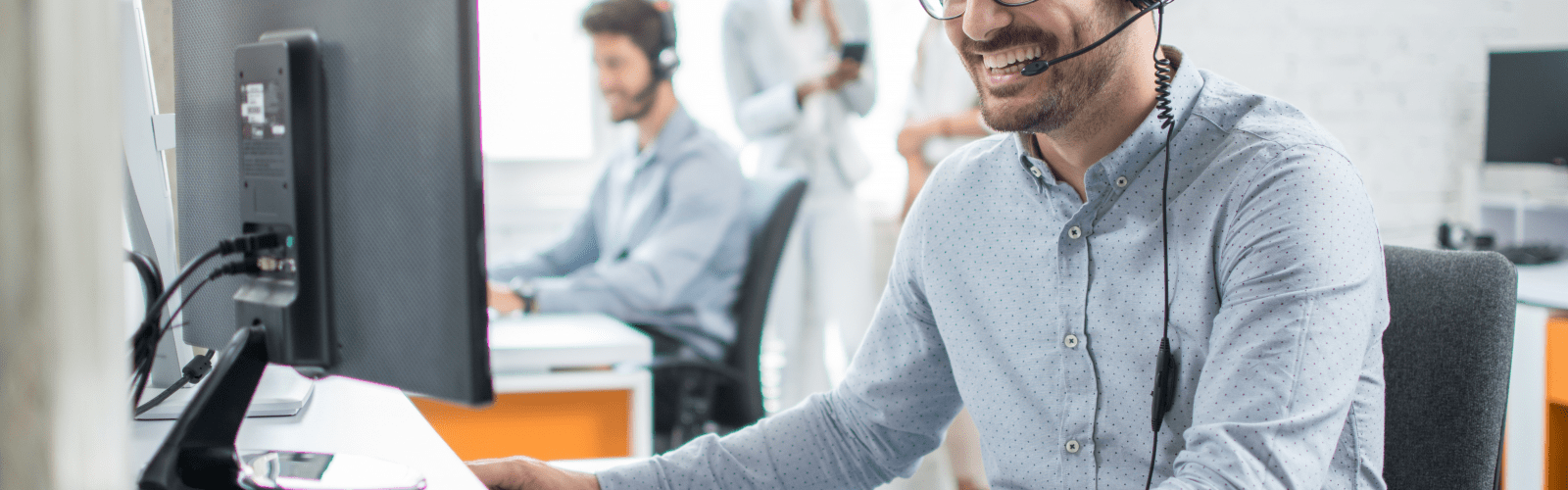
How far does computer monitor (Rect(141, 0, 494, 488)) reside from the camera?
571mm

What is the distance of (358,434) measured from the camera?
0.85 meters

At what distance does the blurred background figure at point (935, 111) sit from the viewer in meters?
2.78

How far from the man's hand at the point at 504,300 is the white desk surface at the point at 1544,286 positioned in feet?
6.28

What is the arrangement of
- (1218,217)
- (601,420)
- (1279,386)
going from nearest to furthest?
(1279,386), (1218,217), (601,420)

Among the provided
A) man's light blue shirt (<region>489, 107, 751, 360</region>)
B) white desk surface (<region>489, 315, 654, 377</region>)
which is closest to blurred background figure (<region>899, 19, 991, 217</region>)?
man's light blue shirt (<region>489, 107, 751, 360</region>)

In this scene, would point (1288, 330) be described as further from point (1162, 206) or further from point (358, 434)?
point (358, 434)

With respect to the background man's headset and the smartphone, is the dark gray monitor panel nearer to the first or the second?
the background man's headset

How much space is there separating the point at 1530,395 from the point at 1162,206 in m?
1.55

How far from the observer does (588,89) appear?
11.5 ft

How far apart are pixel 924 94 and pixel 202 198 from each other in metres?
2.40

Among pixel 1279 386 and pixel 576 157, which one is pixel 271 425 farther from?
pixel 576 157

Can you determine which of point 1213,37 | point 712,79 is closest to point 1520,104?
point 1213,37

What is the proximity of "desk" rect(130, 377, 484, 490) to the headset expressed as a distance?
4.91 feet

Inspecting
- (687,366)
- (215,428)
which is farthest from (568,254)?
(215,428)
